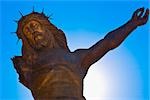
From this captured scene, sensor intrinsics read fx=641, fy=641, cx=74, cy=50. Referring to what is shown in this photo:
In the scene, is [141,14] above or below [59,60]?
above

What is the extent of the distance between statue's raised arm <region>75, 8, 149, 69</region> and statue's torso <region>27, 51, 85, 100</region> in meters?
0.24

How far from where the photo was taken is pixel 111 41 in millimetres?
10719

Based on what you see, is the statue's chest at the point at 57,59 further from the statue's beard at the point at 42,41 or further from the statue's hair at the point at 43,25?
the statue's hair at the point at 43,25

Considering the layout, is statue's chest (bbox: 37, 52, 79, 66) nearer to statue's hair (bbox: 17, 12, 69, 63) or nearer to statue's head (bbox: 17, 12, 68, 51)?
statue's head (bbox: 17, 12, 68, 51)

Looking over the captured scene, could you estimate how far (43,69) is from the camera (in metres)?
10.2

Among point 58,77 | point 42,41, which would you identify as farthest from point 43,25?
point 58,77

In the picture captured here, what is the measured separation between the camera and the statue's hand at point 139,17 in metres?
10.7

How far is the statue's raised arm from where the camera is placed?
1064 cm

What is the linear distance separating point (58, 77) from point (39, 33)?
Answer: 91 cm

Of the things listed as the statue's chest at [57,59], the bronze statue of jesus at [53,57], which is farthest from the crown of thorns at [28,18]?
the statue's chest at [57,59]

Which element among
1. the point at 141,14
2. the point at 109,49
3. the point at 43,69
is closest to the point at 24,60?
the point at 43,69

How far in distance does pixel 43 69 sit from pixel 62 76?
0.34 meters

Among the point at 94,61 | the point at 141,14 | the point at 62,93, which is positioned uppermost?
the point at 141,14

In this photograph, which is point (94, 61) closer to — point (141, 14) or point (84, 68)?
point (84, 68)
